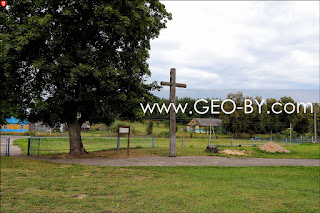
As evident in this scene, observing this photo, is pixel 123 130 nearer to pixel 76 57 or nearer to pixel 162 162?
pixel 162 162

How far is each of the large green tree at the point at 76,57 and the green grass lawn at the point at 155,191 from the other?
5220 millimetres

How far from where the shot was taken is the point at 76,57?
53.2ft

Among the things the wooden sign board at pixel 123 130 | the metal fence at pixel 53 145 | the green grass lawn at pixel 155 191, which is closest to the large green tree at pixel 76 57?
the wooden sign board at pixel 123 130

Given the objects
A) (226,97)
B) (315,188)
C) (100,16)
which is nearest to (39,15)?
(100,16)

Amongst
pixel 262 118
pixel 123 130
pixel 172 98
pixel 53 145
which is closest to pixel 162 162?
pixel 123 130

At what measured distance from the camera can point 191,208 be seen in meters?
6.21

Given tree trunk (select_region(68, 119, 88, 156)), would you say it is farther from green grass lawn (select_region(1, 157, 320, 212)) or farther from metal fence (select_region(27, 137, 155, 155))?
green grass lawn (select_region(1, 157, 320, 212))

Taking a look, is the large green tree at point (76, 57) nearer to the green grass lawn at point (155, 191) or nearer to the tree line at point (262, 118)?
the green grass lawn at point (155, 191)

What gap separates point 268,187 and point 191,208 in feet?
13.0

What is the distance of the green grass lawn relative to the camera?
20.7 ft

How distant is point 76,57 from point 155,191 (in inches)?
425

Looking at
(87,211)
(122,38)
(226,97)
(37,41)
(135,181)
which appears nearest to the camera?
(87,211)

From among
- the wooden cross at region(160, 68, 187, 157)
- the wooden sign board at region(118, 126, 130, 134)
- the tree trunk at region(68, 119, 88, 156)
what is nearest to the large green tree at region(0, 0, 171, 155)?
the tree trunk at region(68, 119, 88, 156)

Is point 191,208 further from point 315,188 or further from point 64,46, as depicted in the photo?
point 64,46
